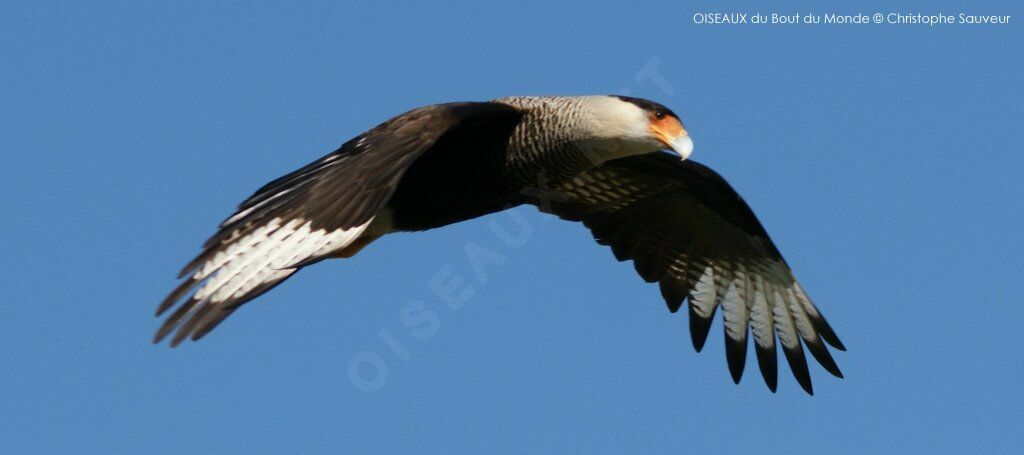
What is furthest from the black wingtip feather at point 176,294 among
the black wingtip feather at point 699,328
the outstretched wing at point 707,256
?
the black wingtip feather at point 699,328

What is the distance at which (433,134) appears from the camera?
7594mm

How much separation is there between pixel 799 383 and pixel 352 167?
11.8ft

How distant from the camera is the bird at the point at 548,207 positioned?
23.9 feet

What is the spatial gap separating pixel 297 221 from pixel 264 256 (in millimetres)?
228

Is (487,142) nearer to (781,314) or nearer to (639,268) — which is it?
(639,268)

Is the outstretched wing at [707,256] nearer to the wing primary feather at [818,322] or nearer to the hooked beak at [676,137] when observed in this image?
the wing primary feather at [818,322]

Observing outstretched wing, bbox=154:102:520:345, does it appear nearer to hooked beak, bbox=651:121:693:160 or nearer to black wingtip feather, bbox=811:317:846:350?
hooked beak, bbox=651:121:693:160

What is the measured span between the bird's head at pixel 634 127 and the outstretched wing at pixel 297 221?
3.04 ft

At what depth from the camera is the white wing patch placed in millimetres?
7188

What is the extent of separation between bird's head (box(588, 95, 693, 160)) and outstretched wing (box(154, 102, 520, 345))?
927 millimetres

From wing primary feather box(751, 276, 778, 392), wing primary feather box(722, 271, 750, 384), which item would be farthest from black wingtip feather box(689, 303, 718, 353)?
wing primary feather box(751, 276, 778, 392)

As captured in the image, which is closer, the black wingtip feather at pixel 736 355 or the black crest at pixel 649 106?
the black crest at pixel 649 106

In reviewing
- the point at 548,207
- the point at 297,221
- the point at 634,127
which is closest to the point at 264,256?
the point at 297,221

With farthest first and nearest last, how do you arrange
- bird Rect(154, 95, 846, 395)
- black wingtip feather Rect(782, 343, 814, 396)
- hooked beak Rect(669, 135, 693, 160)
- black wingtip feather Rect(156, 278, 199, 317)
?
black wingtip feather Rect(782, 343, 814, 396) → hooked beak Rect(669, 135, 693, 160) → bird Rect(154, 95, 846, 395) → black wingtip feather Rect(156, 278, 199, 317)
